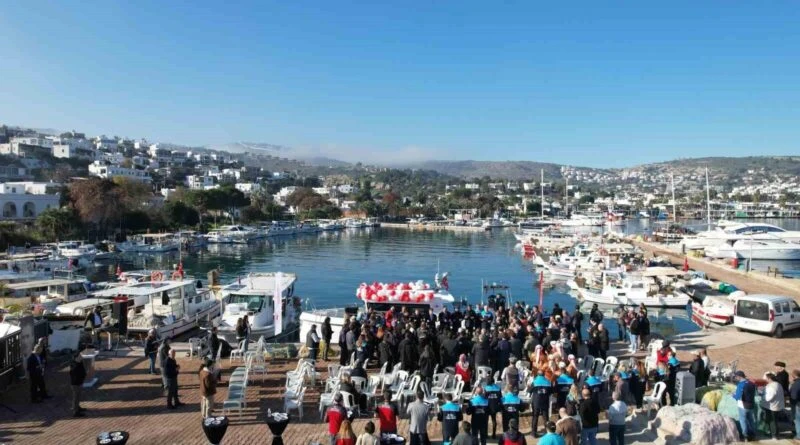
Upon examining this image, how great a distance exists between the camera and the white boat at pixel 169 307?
21.8m

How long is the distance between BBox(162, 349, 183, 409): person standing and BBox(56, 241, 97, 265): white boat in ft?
175

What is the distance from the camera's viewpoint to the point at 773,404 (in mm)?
10516

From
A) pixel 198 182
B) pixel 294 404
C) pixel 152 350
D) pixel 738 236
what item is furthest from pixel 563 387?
pixel 198 182

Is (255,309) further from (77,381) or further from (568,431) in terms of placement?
(568,431)

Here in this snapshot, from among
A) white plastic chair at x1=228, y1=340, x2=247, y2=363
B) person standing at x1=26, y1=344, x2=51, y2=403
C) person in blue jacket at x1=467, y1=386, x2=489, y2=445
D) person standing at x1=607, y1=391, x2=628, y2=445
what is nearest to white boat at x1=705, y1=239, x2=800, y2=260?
white plastic chair at x1=228, y1=340, x2=247, y2=363

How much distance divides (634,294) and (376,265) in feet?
107

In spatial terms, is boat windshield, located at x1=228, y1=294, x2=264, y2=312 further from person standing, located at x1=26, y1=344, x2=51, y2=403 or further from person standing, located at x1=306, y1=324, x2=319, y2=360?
person standing, located at x1=26, y1=344, x2=51, y2=403

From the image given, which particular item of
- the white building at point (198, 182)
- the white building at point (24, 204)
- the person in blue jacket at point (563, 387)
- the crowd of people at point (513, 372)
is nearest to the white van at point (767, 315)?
the crowd of people at point (513, 372)

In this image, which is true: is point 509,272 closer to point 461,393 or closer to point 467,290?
point 467,290

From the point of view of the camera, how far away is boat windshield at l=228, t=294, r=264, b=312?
23800 mm

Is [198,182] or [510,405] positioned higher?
[198,182]

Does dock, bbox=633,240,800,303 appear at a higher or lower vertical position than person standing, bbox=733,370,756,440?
lower

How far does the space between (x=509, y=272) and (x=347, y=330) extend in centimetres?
4401

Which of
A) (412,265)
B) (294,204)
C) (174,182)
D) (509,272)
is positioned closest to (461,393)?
(509,272)
